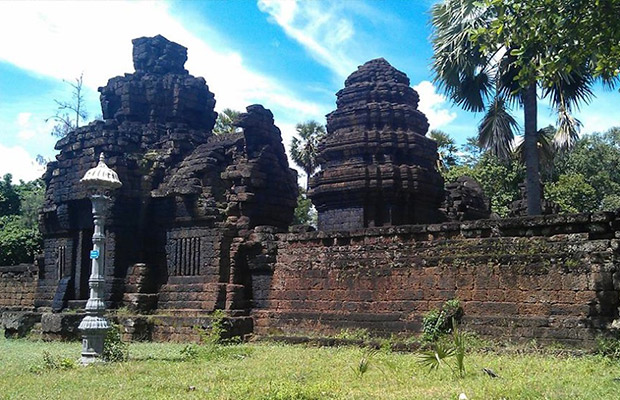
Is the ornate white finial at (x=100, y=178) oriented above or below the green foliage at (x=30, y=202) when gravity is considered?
below

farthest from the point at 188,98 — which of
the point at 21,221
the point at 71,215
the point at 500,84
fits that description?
the point at 21,221

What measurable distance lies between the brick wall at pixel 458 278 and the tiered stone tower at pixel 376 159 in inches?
173

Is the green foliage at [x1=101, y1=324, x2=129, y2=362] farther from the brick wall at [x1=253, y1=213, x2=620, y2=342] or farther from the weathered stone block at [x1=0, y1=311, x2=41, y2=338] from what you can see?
the weathered stone block at [x1=0, y1=311, x2=41, y2=338]

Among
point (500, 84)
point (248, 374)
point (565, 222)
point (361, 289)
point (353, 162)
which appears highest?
point (500, 84)

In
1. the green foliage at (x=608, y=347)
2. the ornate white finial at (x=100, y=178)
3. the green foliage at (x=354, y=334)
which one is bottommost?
the green foliage at (x=354, y=334)

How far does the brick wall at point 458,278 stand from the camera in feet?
34.7

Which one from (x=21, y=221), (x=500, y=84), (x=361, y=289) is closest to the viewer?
(x=361, y=289)

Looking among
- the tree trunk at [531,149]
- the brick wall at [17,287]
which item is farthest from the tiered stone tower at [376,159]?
the brick wall at [17,287]

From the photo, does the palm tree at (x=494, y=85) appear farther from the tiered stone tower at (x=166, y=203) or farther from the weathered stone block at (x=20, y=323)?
the weathered stone block at (x=20, y=323)

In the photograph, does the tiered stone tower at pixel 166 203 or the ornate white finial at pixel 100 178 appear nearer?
the ornate white finial at pixel 100 178

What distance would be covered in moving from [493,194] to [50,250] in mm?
22339

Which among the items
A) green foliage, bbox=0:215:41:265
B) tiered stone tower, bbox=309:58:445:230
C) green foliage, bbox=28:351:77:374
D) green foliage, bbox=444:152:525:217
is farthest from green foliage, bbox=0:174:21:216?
green foliage, bbox=28:351:77:374

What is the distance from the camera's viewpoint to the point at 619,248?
406 inches

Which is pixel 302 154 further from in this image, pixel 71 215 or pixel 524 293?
pixel 524 293
